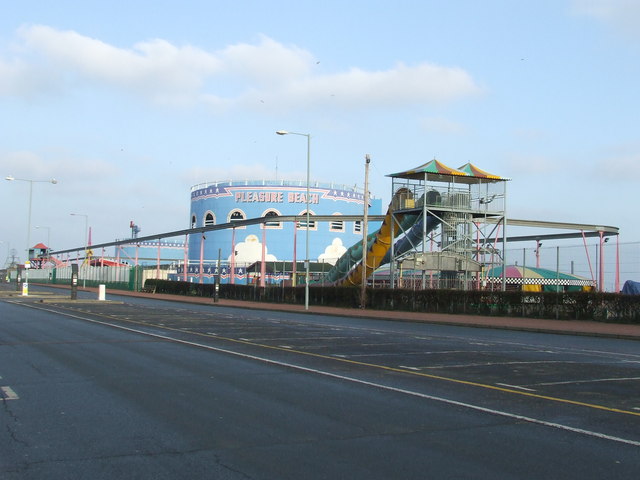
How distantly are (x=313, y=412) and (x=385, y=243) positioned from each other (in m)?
35.9

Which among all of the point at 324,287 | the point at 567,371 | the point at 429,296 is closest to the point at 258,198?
the point at 324,287

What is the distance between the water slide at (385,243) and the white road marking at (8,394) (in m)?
29.4

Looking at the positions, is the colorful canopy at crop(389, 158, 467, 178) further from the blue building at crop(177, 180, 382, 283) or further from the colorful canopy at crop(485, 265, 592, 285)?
the blue building at crop(177, 180, 382, 283)

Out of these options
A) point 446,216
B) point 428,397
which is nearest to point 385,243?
point 446,216

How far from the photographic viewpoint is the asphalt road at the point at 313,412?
6199 mm

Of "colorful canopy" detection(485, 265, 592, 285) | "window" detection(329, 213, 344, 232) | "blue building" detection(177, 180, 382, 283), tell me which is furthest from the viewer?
"window" detection(329, 213, 344, 232)

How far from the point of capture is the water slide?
42.3 metres

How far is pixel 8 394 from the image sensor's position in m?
9.81

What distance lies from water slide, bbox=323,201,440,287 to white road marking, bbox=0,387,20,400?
96.6 feet

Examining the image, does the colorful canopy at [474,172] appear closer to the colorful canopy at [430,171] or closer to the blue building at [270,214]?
the colorful canopy at [430,171]

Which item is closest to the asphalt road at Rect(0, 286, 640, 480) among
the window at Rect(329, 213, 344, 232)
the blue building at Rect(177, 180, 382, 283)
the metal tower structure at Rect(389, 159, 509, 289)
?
the metal tower structure at Rect(389, 159, 509, 289)

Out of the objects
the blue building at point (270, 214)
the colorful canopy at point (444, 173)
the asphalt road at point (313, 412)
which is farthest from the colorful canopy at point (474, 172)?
the blue building at point (270, 214)

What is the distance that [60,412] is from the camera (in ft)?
28.0

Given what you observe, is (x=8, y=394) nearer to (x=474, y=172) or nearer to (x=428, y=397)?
(x=428, y=397)
